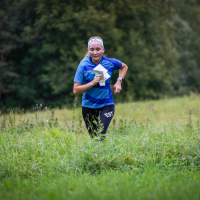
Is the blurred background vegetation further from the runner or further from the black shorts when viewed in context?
the runner

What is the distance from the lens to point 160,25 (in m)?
23.9

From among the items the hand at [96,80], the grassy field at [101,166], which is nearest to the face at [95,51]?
the hand at [96,80]

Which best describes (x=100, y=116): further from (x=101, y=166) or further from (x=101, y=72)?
(x=101, y=166)

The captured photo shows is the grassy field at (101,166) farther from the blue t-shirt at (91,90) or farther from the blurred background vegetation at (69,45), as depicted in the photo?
the blurred background vegetation at (69,45)

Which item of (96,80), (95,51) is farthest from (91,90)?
(95,51)

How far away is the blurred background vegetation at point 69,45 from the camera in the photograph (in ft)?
66.1

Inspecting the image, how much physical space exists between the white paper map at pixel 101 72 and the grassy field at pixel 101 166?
3.24ft

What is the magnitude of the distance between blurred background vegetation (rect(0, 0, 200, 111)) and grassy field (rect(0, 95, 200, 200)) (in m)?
14.6

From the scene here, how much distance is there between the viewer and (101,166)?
13.3 feet

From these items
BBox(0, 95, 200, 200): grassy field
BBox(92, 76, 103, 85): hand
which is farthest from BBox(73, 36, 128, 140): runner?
BBox(0, 95, 200, 200): grassy field

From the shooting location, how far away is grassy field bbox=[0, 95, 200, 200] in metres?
3.09

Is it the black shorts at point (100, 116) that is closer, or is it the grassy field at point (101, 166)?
the grassy field at point (101, 166)

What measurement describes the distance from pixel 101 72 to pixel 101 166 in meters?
1.54

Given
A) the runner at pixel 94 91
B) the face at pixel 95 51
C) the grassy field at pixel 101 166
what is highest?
the face at pixel 95 51
